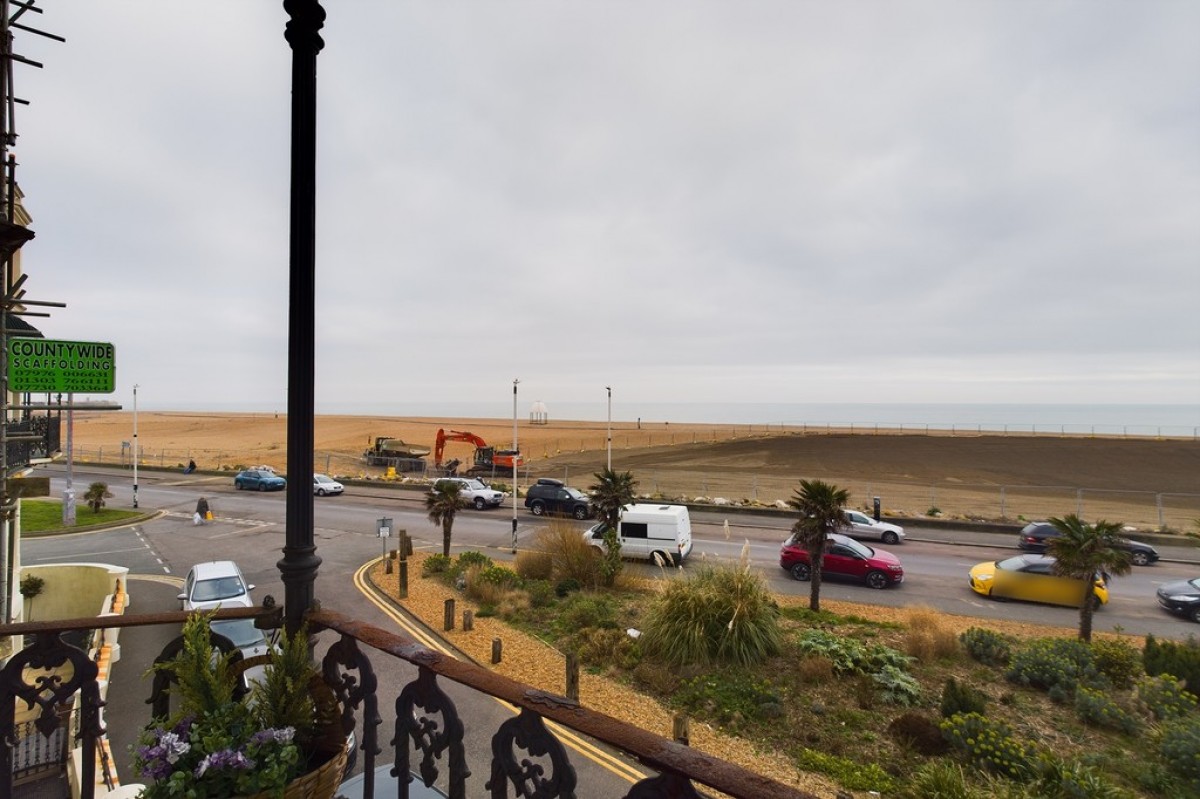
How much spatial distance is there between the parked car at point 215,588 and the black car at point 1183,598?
24.4 meters

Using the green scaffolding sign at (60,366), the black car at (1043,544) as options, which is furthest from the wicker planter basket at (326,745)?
the black car at (1043,544)

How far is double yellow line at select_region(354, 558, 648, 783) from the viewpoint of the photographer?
8.42 meters

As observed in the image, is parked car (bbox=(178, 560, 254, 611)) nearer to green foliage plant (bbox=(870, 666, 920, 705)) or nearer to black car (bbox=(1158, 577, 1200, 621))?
green foliage plant (bbox=(870, 666, 920, 705))

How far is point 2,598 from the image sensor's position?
727 cm

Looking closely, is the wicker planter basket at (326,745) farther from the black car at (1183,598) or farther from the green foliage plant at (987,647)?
the black car at (1183,598)

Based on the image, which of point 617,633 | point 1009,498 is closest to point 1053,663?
point 617,633

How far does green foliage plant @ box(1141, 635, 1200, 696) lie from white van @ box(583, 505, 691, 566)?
11.9 metres

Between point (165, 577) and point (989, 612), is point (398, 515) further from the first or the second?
point (989, 612)

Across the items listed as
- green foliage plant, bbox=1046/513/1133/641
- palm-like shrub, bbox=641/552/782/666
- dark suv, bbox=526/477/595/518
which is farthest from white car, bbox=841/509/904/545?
palm-like shrub, bbox=641/552/782/666

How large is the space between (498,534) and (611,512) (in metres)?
8.00

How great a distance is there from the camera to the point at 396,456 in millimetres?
46531

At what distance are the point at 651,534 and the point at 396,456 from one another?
32.2m

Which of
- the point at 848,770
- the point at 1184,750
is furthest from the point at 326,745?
the point at 1184,750

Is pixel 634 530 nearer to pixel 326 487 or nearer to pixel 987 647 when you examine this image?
pixel 987 647
